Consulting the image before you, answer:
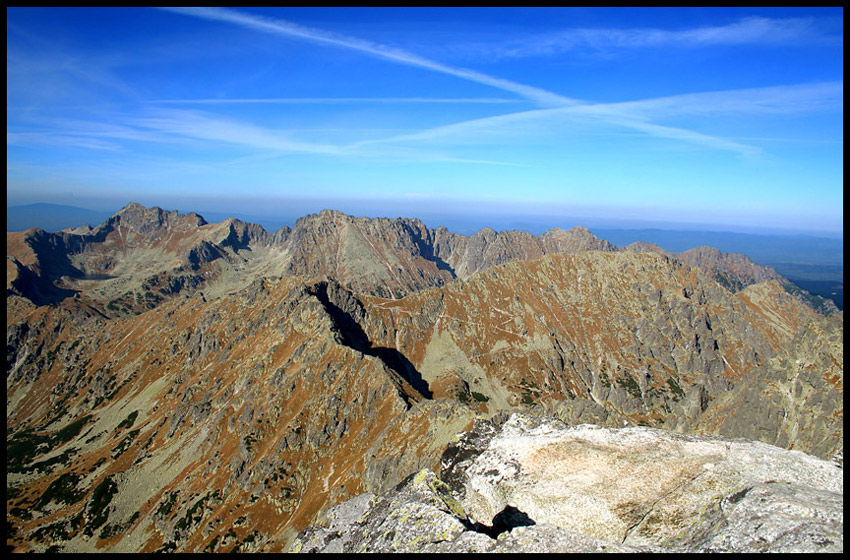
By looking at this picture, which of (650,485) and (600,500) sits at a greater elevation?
(650,485)

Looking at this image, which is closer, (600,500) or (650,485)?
(600,500)

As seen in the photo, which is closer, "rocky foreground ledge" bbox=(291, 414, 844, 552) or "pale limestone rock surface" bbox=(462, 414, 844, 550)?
"rocky foreground ledge" bbox=(291, 414, 844, 552)

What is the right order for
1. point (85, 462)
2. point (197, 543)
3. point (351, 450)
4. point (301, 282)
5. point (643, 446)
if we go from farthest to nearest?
point (301, 282) < point (85, 462) < point (351, 450) < point (197, 543) < point (643, 446)

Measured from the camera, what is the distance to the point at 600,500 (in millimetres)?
25906

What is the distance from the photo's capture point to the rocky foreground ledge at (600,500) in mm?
19203

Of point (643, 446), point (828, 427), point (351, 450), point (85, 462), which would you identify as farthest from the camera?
point (85, 462)

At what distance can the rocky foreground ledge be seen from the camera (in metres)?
19.2

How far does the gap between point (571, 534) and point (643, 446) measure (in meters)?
12.7

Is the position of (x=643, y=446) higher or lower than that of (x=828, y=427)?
higher

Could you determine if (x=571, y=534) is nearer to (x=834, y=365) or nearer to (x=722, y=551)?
(x=722, y=551)

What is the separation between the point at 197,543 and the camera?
98.2m

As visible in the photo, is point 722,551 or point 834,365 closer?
point 722,551

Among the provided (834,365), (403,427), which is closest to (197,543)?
(403,427)

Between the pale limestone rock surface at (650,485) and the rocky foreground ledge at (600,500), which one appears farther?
the pale limestone rock surface at (650,485)
